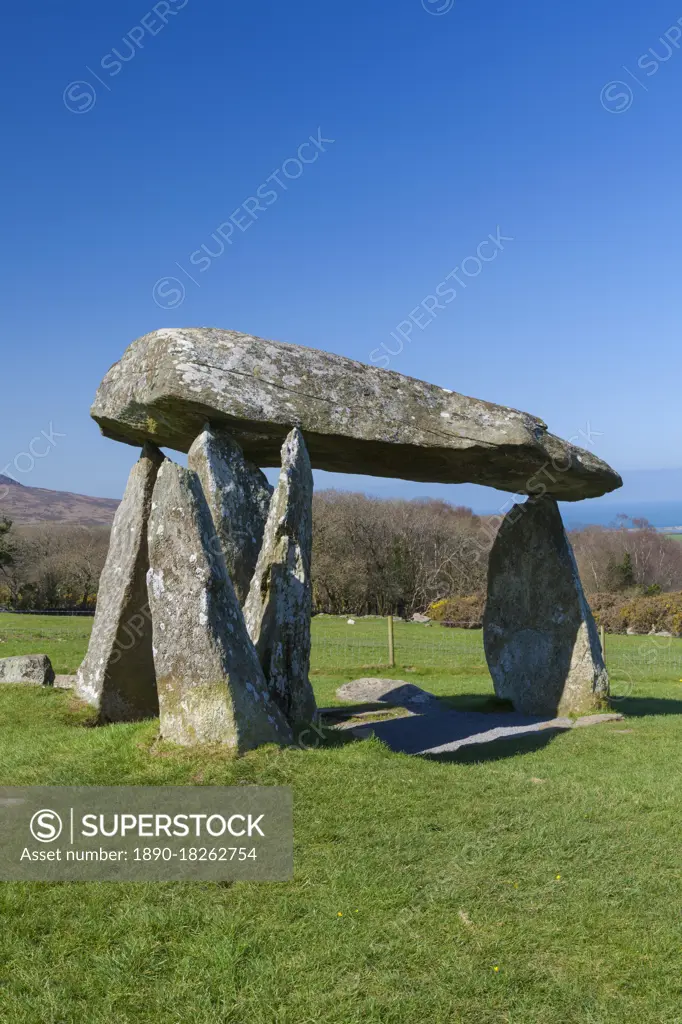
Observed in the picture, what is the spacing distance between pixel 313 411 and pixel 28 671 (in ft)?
23.6

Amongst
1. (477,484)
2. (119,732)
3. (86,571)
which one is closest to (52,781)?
(119,732)

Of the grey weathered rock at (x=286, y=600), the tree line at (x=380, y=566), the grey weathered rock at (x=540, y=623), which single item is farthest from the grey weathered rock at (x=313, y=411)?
the tree line at (x=380, y=566)

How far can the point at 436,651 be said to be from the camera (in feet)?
86.9

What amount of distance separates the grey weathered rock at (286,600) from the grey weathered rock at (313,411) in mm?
844

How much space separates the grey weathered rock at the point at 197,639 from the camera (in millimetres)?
8758

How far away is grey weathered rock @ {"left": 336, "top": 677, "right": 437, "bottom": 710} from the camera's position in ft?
52.5

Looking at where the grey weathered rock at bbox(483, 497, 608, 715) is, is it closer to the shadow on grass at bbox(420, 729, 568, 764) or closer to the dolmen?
the dolmen

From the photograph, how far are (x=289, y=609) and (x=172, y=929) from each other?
481 centimetres

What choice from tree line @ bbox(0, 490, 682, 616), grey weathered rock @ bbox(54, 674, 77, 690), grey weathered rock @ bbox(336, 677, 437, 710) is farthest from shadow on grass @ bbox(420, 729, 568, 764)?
tree line @ bbox(0, 490, 682, 616)

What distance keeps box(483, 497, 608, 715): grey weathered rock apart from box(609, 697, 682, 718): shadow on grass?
0.83 meters

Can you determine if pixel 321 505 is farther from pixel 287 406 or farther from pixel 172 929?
pixel 172 929

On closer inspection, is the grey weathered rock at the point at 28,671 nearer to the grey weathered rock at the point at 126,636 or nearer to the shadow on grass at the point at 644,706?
the grey weathered rock at the point at 126,636

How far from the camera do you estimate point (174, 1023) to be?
4.90m

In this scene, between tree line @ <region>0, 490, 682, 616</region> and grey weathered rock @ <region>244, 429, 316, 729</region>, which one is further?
tree line @ <region>0, 490, 682, 616</region>
